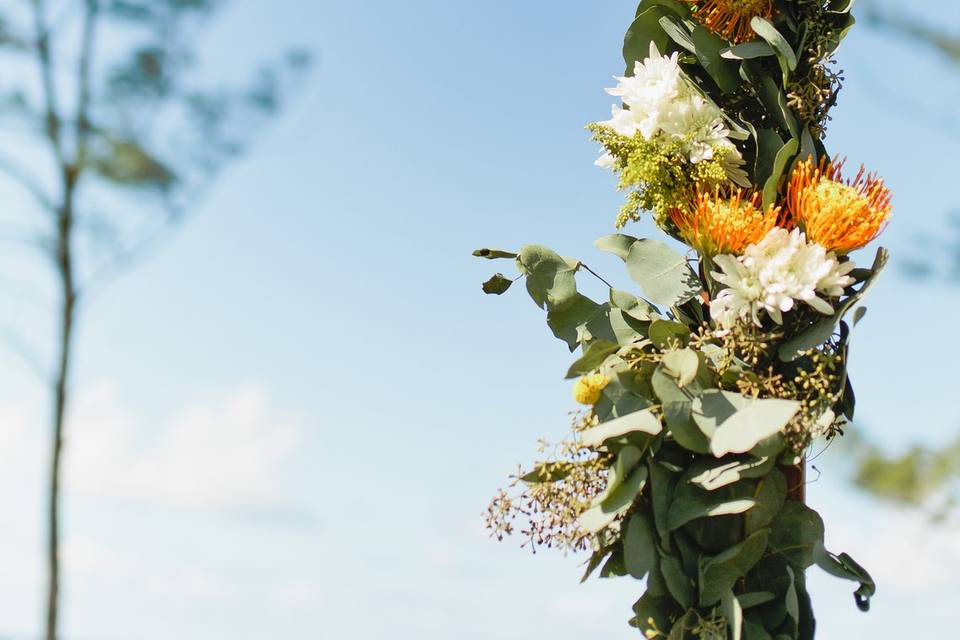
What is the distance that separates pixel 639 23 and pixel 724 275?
39cm

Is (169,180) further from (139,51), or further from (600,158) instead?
(600,158)

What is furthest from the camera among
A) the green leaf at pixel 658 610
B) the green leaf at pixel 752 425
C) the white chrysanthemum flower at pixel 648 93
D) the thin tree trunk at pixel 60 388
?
the thin tree trunk at pixel 60 388

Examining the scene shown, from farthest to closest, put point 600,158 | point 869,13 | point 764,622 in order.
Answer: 1. point 869,13
2. point 600,158
3. point 764,622

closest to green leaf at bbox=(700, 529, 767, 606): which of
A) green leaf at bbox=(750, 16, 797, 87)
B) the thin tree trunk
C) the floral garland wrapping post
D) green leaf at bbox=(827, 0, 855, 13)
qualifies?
the floral garland wrapping post

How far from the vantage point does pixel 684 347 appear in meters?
0.97

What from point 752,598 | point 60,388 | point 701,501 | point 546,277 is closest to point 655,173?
point 546,277

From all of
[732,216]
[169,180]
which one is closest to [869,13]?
[169,180]

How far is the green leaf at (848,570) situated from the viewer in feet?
2.92

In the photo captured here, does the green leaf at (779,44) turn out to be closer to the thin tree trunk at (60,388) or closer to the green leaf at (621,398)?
the green leaf at (621,398)

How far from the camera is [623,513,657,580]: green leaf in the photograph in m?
0.88

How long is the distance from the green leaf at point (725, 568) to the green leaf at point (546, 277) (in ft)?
1.15

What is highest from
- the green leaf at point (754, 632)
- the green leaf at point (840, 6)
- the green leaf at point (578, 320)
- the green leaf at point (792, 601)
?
the green leaf at point (840, 6)

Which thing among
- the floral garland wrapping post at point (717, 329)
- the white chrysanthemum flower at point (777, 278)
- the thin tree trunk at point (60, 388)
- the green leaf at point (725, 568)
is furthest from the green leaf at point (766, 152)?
the thin tree trunk at point (60, 388)

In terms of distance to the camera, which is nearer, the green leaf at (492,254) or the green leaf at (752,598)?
the green leaf at (752,598)
